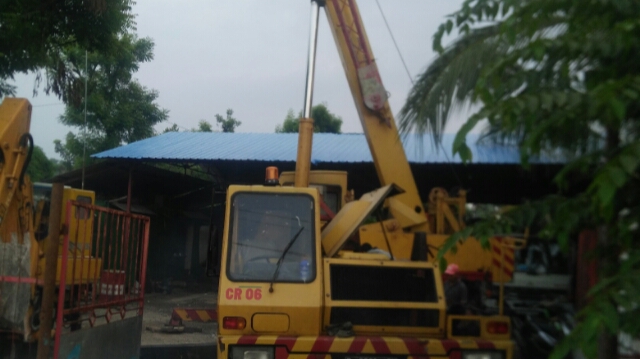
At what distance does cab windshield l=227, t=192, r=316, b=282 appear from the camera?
5328 mm

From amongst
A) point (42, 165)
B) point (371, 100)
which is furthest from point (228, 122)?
point (371, 100)

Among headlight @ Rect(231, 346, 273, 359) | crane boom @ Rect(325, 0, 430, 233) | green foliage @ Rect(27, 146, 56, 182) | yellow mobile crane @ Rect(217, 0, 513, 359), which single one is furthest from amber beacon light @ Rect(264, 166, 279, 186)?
green foliage @ Rect(27, 146, 56, 182)

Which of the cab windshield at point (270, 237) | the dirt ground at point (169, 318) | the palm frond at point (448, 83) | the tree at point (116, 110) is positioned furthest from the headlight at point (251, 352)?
the tree at point (116, 110)

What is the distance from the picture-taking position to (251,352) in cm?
488

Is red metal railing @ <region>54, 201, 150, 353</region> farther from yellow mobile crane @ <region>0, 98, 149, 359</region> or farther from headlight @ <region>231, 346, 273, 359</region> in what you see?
headlight @ <region>231, 346, 273, 359</region>

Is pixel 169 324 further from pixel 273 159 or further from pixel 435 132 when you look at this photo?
pixel 435 132

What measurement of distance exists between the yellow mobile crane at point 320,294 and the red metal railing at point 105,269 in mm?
1550

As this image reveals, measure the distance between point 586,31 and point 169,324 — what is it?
33.3 feet

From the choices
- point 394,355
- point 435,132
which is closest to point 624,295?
point 435,132

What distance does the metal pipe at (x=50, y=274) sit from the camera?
17.6ft

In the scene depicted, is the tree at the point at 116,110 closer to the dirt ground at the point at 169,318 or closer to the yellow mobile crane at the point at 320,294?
the dirt ground at the point at 169,318

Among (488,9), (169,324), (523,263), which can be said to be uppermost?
(488,9)

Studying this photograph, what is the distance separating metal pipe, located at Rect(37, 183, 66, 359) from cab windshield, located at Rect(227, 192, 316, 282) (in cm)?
142

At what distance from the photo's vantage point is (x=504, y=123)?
8.36 feet
